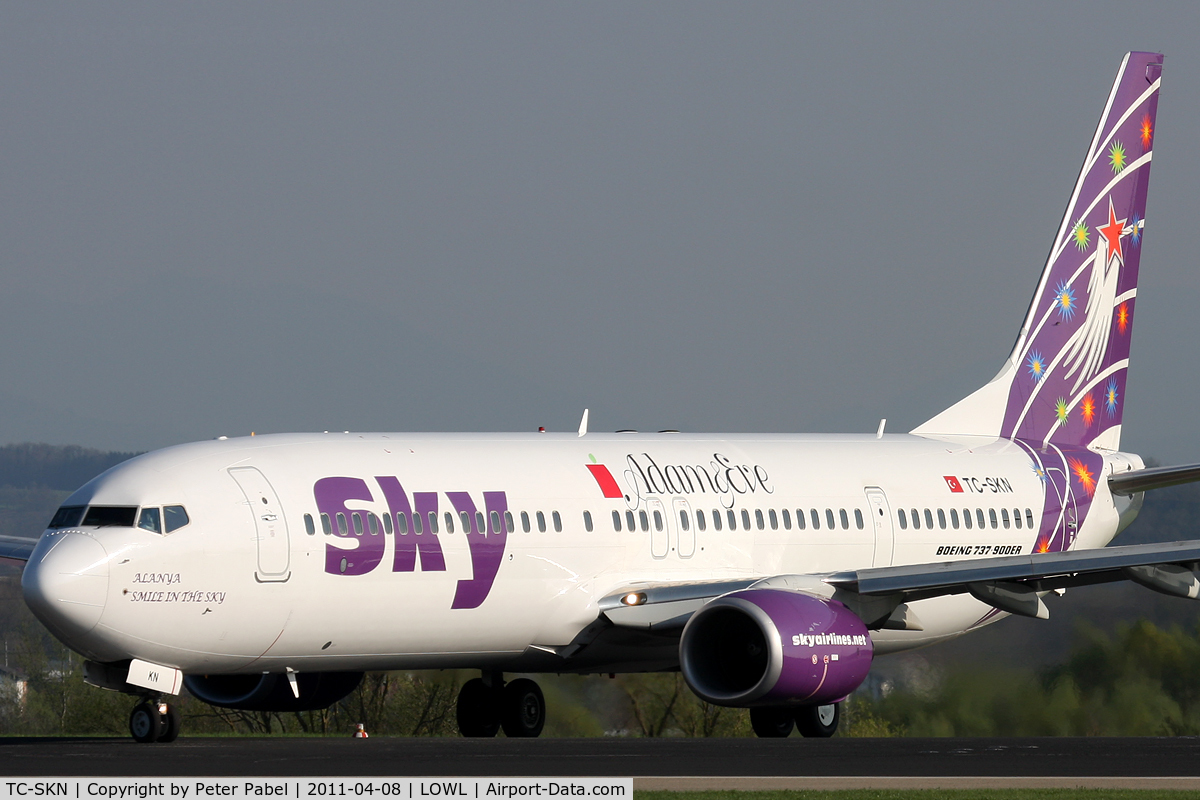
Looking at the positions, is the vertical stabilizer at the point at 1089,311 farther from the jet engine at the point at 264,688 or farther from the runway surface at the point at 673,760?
the jet engine at the point at 264,688

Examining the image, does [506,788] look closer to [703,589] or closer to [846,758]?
[846,758]

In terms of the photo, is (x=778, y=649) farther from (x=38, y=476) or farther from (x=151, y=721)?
(x=38, y=476)

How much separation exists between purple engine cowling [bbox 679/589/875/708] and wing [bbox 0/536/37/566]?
9203mm

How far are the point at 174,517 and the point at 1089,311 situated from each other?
18327mm

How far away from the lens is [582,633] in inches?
1021

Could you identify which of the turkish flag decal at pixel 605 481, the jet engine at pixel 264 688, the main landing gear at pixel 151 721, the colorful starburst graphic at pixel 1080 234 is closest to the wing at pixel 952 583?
the turkish flag decal at pixel 605 481

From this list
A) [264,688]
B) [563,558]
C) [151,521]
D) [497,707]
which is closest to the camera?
[151,521]

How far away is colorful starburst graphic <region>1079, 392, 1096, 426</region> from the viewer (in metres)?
34.3

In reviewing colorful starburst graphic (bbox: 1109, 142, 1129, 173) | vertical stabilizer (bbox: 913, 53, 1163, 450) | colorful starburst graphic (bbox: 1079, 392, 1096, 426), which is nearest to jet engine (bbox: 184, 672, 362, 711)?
vertical stabilizer (bbox: 913, 53, 1163, 450)

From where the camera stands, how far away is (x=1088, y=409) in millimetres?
34375

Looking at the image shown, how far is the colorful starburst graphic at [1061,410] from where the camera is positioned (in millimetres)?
33938

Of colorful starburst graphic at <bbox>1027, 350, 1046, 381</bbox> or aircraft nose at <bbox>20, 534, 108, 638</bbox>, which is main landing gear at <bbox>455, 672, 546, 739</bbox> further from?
colorful starburst graphic at <bbox>1027, 350, 1046, 381</bbox>
